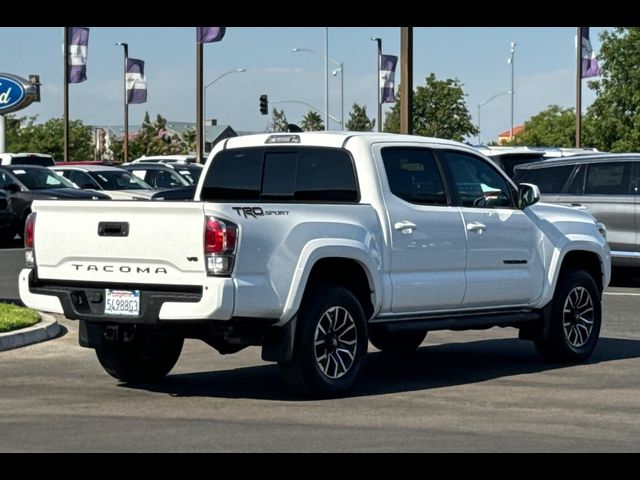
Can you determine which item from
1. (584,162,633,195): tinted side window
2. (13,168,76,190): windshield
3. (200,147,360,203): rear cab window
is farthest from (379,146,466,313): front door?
(13,168,76,190): windshield

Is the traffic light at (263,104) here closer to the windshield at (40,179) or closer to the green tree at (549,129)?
the windshield at (40,179)

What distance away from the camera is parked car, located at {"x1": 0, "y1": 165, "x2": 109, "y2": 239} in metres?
30.1

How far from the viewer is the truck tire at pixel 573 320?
42.1 ft

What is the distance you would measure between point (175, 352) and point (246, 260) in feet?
6.15

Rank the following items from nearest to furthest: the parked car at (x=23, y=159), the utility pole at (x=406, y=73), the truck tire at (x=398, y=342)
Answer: the truck tire at (x=398, y=342) < the utility pole at (x=406, y=73) < the parked car at (x=23, y=159)

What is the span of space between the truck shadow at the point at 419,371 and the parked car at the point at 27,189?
648 inches

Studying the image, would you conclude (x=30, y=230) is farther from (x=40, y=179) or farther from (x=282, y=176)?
(x=40, y=179)

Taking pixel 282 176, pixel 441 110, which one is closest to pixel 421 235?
pixel 282 176

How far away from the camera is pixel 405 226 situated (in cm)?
1139

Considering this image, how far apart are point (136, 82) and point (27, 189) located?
93.6 feet

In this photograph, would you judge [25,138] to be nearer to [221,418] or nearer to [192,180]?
[192,180]

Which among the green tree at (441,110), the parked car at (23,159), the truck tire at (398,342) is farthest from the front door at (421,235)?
the green tree at (441,110)

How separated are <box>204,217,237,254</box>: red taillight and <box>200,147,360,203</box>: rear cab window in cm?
138
